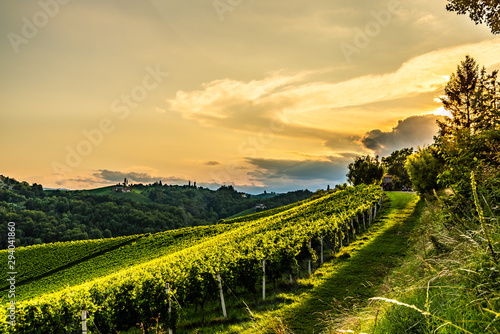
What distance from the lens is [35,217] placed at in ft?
279

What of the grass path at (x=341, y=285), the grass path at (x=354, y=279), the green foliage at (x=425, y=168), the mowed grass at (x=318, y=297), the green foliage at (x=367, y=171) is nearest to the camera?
the grass path at (x=341, y=285)

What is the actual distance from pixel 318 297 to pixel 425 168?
3159 centimetres

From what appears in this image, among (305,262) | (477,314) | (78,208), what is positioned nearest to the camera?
(477,314)

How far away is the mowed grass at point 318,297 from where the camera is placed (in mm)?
11094

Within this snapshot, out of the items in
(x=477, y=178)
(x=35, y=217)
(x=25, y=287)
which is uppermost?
(x=477, y=178)

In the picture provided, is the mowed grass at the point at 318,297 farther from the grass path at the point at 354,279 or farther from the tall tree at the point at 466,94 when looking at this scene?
the tall tree at the point at 466,94

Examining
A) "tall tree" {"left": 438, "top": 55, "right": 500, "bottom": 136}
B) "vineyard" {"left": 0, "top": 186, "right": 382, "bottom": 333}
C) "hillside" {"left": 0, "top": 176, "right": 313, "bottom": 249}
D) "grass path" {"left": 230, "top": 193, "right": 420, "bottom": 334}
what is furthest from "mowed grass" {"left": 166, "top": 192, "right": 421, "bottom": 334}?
"hillside" {"left": 0, "top": 176, "right": 313, "bottom": 249}

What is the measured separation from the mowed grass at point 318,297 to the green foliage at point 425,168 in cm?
1834

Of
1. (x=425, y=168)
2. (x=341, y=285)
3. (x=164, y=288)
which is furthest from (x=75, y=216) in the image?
(x=341, y=285)

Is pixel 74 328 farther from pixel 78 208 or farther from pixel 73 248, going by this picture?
pixel 78 208

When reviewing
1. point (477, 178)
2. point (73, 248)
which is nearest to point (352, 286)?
point (477, 178)

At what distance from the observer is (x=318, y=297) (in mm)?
13266

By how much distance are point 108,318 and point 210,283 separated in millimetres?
4504

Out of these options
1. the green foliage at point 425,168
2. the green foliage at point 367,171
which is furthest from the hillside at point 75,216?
the green foliage at point 425,168
